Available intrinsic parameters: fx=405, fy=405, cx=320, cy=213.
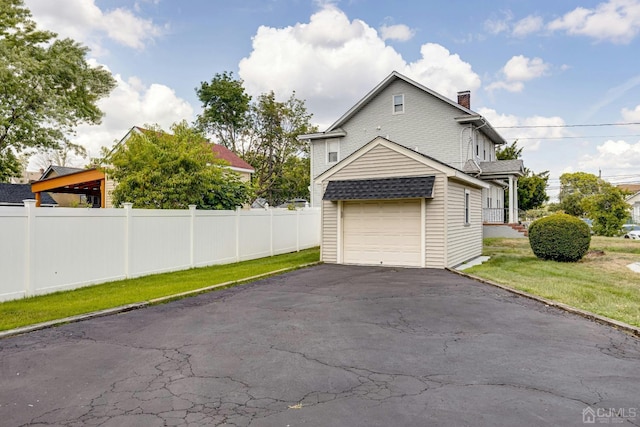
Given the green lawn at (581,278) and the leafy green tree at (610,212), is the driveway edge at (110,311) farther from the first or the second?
the leafy green tree at (610,212)

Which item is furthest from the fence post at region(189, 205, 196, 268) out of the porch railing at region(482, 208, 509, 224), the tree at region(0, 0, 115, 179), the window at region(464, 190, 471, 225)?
the porch railing at region(482, 208, 509, 224)

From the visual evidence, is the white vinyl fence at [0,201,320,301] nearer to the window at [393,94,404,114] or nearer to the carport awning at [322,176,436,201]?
the carport awning at [322,176,436,201]

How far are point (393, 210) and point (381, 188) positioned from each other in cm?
89

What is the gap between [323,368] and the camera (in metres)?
Answer: 4.37

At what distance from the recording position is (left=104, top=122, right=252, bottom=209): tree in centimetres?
1236

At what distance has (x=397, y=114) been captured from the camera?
22609mm

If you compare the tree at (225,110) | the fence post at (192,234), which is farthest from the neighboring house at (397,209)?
the tree at (225,110)

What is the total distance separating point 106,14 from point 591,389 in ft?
64.4

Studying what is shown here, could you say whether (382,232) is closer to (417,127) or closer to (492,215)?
(417,127)

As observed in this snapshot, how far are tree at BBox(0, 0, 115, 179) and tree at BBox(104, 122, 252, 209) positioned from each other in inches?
328

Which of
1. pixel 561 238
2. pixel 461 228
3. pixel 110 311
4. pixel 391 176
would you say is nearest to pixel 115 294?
pixel 110 311

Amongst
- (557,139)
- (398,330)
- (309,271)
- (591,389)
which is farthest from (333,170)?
(557,139)

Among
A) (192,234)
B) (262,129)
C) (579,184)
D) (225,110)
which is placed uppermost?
(225,110)

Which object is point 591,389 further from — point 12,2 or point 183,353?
point 12,2
